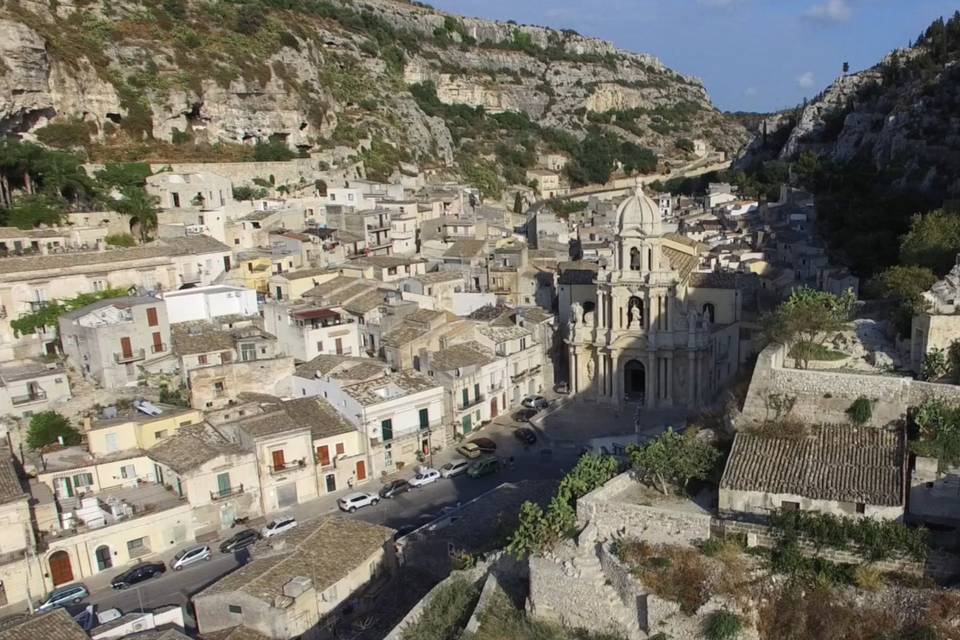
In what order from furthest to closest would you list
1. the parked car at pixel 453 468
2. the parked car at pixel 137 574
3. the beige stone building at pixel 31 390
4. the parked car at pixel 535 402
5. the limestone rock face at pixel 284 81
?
the limestone rock face at pixel 284 81 < the parked car at pixel 535 402 < the parked car at pixel 453 468 < the beige stone building at pixel 31 390 < the parked car at pixel 137 574

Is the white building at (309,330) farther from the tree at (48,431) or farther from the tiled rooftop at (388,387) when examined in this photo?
the tree at (48,431)

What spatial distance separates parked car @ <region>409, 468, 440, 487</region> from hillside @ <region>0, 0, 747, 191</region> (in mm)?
46101

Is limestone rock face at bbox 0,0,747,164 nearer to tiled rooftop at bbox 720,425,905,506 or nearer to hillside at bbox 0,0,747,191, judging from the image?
hillside at bbox 0,0,747,191

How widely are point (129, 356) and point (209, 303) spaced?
224 inches

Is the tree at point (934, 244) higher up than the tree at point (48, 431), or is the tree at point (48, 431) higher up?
the tree at point (934, 244)

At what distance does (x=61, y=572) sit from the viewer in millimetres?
27156

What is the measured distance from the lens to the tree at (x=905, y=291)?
75.9 ft

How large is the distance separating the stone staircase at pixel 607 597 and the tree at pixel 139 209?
46488 millimetres

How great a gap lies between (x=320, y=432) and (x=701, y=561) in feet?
64.7

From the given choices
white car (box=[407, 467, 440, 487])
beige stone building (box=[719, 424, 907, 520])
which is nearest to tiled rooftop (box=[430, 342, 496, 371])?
white car (box=[407, 467, 440, 487])

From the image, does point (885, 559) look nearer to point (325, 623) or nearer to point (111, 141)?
point (325, 623)

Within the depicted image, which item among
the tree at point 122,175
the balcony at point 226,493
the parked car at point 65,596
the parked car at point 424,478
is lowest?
the parked car at point 65,596

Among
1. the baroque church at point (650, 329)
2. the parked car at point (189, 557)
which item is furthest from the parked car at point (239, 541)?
the baroque church at point (650, 329)

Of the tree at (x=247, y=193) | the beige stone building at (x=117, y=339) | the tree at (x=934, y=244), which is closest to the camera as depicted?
the tree at (x=934, y=244)
